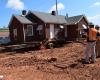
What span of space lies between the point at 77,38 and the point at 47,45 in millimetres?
10276

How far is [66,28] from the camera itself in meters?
36.1

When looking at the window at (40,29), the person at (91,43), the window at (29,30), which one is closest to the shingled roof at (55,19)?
the window at (40,29)

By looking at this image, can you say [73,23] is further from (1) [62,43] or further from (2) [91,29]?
(2) [91,29]

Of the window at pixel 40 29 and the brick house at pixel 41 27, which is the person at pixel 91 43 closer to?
the brick house at pixel 41 27

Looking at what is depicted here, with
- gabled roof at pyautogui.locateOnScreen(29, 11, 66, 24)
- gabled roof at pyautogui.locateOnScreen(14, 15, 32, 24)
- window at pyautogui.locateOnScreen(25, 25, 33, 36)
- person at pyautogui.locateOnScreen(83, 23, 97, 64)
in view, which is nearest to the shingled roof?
gabled roof at pyautogui.locateOnScreen(29, 11, 66, 24)

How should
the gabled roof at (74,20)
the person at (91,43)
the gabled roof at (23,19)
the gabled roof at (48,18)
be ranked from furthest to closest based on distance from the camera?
the gabled roof at (74,20) < the gabled roof at (48,18) < the gabled roof at (23,19) < the person at (91,43)

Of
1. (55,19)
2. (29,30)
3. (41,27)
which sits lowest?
(29,30)

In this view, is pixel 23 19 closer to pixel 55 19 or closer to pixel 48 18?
pixel 48 18

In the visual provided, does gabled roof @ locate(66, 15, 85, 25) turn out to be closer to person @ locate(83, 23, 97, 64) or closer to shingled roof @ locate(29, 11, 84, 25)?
shingled roof @ locate(29, 11, 84, 25)

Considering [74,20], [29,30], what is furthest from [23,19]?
[74,20]

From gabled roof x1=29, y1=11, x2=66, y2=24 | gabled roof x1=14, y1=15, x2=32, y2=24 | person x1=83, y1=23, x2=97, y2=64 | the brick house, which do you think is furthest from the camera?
gabled roof x1=29, y1=11, x2=66, y2=24

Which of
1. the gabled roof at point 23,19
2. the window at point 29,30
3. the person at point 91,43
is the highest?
the gabled roof at point 23,19

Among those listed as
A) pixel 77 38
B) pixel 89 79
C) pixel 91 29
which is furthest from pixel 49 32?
pixel 89 79

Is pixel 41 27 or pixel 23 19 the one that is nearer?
pixel 41 27
